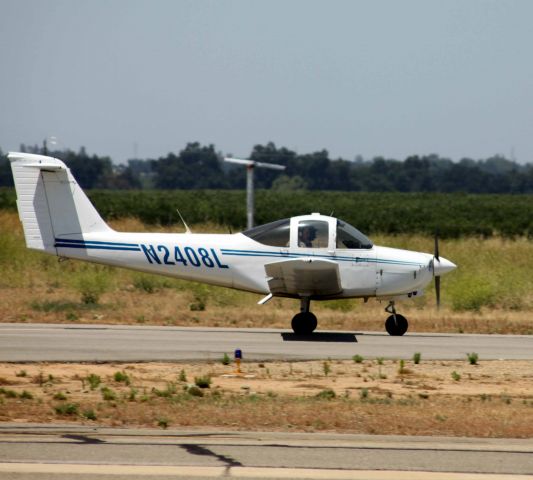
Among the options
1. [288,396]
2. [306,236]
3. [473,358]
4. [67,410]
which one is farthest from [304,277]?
[67,410]

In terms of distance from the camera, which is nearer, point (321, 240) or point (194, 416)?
point (194, 416)

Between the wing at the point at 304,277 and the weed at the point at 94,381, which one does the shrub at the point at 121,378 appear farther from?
the wing at the point at 304,277

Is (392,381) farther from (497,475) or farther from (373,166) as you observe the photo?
(373,166)

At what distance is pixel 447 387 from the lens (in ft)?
41.4

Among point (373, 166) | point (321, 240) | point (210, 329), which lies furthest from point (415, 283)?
point (373, 166)

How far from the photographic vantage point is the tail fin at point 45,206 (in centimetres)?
1775

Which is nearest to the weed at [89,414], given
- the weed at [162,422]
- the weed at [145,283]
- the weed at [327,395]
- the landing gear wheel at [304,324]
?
the weed at [162,422]

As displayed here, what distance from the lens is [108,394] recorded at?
11117 millimetres

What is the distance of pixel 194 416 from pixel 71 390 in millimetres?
2125

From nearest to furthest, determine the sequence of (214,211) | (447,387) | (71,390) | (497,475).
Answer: (497,475), (71,390), (447,387), (214,211)

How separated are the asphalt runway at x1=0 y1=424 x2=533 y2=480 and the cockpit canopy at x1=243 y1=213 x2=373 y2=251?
26.5 ft

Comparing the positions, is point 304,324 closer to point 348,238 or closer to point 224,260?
point 348,238

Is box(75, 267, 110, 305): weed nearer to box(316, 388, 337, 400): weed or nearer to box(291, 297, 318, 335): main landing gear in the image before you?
box(291, 297, 318, 335): main landing gear

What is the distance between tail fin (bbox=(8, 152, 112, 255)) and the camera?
17750 mm
